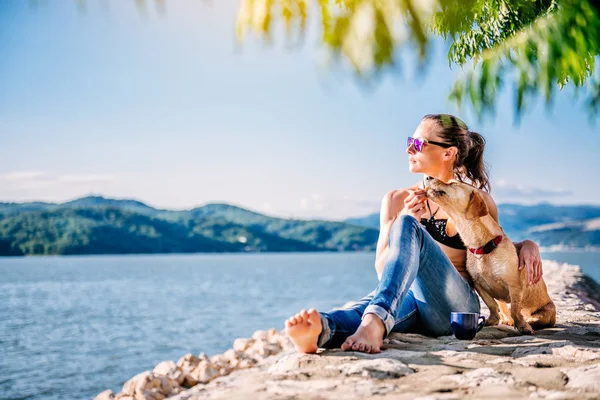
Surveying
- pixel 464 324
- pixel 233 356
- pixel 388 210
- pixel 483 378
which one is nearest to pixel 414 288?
pixel 464 324

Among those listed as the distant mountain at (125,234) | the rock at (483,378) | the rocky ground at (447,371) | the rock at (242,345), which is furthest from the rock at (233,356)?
the distant mountain at (125,234)

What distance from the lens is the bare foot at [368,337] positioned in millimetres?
3682

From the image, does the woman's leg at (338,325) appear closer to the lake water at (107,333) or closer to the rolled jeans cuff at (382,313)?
the rolled jeans cuff at (382,313)

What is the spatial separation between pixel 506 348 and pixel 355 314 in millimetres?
1025

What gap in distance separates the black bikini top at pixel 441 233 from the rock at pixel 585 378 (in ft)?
5.25

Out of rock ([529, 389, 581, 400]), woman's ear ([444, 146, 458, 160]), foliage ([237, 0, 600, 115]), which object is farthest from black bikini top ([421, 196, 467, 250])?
foliage ([237, 0, 600, 115])

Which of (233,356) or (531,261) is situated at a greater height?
(531,261)

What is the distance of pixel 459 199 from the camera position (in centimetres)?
429

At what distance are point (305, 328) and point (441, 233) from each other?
168 centimetres

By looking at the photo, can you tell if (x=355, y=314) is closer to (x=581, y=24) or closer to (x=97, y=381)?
(x=581, y=24)

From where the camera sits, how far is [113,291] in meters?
64.7

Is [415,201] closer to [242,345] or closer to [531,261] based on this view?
[531,261]

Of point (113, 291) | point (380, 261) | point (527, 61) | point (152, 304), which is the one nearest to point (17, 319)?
point (152, 304)

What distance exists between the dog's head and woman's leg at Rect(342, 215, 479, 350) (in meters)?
0.36
